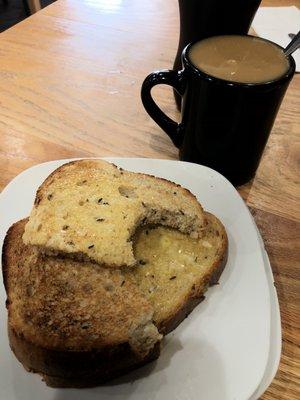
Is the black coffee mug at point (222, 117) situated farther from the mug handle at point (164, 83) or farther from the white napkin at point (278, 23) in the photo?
the white napkin at point (278, 23)

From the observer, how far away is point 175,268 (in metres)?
0.64

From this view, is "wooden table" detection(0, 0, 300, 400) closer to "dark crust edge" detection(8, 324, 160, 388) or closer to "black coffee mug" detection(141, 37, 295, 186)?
"black coffee mug" detection(141, 37, 295, 186)

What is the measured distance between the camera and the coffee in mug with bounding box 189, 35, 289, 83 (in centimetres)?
75

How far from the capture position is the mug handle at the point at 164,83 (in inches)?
31.0

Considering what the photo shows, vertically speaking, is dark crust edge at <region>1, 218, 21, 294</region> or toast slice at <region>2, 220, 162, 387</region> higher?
toast slice at <region>2, 220, 162, 387</region>

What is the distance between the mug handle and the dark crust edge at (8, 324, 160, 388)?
47 cm

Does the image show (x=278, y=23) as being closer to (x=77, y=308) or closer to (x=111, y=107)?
(x=111, y=107)

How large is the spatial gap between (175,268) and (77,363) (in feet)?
0.69

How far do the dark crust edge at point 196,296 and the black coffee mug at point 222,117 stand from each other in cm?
20

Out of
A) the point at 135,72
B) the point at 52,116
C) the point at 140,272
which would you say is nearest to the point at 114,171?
the point at 140,272

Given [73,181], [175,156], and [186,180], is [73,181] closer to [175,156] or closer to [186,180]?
[186,180]

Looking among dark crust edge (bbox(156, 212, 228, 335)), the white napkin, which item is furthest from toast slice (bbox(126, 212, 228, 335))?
the white napkin

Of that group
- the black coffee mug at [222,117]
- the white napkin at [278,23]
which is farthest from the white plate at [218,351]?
the white napkin at [278,23]

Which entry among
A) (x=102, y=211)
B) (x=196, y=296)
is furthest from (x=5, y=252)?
(x=196, y=296)
